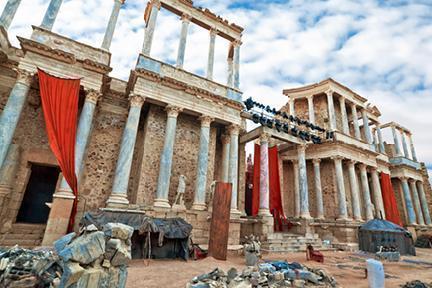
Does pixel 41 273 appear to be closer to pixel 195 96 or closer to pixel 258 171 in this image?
pixel 195 96

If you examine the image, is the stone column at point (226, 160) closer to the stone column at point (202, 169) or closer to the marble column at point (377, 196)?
the stone column at point (202, 169)

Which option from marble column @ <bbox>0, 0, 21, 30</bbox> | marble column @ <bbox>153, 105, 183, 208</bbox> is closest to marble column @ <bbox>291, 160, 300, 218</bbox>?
marble column @ <bbox>153, 105, 183, 208</bbox>

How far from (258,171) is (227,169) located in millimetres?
2568

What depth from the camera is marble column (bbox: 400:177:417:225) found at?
2202 centimetres

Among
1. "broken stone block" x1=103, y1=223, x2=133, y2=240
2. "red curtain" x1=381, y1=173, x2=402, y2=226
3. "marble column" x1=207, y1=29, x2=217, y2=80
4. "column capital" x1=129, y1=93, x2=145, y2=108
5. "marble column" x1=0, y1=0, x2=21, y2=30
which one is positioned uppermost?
"marble column" x1=207, y1=29, x2=217, y2=80

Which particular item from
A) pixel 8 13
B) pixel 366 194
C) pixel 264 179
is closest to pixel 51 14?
pixel 8 13

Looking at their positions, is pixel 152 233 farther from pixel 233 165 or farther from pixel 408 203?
pixel 408 203

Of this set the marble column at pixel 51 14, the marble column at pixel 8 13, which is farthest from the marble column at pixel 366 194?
the marble column at pixel 8 13

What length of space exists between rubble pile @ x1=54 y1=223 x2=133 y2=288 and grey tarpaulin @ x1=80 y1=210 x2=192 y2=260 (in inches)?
152

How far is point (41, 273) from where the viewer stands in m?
4.07

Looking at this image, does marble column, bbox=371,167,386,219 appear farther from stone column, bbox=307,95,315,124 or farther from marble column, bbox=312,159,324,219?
stone column, bbox=307,95,315,124

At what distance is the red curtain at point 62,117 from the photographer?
345 inches

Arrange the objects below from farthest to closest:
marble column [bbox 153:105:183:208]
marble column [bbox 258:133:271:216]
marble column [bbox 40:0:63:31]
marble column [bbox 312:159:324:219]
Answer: marble column [bbox 312:159:324:219] < marble column [bbox 258:133:271:216] < marble column [bbox 153:105:183:208] < marble column [bbox 40:0:63:31]

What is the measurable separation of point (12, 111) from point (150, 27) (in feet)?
25.2
